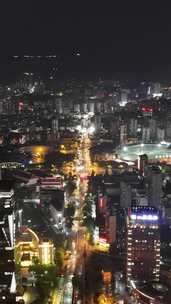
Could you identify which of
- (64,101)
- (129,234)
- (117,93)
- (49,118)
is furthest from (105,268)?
(117,93)

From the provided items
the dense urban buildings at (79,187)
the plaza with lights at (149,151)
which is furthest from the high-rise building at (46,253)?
the plaza with lights at (149,151)

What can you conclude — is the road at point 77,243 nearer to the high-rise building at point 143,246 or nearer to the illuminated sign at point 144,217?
the high-rise building at point 143,246

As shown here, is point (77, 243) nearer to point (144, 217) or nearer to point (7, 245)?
point (144, 217)

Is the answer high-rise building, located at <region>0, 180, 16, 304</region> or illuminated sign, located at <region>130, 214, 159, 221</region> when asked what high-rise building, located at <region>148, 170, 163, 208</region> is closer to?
illuminated sign, located at <region>130, 214, 159, 221</region>

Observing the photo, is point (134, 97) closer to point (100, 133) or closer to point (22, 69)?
point (100, 133)

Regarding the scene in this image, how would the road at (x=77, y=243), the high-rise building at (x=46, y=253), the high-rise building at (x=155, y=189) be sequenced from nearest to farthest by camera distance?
the road at (x=77, y=243), the high-rise building at (x=46, y=253), the high-rise building at (x=155, y=189)

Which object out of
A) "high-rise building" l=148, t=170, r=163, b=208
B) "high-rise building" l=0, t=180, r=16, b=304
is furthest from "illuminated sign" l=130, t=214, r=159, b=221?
"high-rise building" l=148, t=170, r=163, b=208
